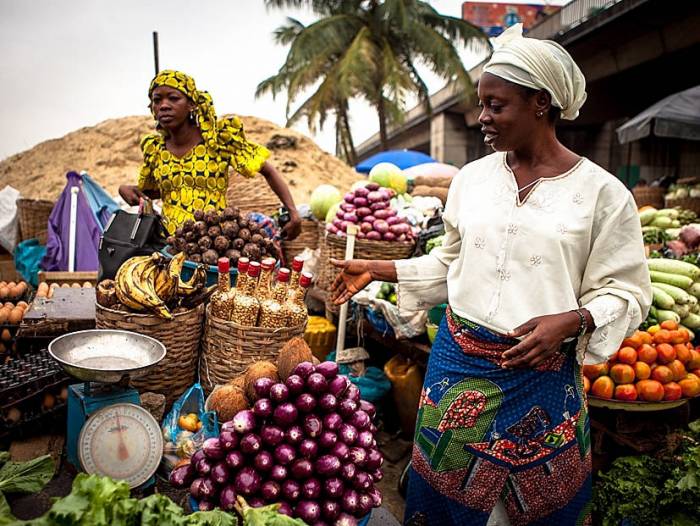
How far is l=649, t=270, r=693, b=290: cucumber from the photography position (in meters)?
3.35

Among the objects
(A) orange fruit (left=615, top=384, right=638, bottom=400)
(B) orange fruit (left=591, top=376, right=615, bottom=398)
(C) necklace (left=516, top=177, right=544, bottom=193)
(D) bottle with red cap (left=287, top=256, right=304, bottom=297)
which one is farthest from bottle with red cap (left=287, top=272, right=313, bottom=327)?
(A) orange fruit (left=615, top=384, right=638, bottom=400)

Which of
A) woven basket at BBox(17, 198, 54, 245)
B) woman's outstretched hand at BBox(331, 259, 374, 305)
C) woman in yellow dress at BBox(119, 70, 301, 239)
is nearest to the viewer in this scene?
woman's outstretched hand at BBox(331, 259, 374, 305)

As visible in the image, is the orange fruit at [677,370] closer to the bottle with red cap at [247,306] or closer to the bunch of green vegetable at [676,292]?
the bunch of green vegetable at [676,292]

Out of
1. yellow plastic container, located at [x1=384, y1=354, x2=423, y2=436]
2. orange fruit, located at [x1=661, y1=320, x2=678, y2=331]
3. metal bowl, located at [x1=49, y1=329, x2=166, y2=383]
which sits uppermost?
metal bowl, located at [x1=49, y1=329, x2=166, y2=383]

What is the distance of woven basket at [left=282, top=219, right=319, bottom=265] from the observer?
17.3ft

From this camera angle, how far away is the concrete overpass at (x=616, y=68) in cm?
1095

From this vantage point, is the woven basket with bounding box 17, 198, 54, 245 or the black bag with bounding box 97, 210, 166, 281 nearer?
the black bag with bounding box 97, 210, 166, 281

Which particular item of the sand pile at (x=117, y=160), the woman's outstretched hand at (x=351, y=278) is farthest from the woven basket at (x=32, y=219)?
the woman's outstretched hand at (x=351, y=278)

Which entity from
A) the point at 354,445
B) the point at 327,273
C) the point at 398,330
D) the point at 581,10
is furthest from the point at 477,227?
the point at 581,10

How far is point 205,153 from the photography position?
3604mm

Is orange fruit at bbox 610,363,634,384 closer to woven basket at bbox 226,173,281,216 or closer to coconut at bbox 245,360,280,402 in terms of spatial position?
coconut at bbox 245,360,280,402

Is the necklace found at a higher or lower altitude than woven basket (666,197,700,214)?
lower

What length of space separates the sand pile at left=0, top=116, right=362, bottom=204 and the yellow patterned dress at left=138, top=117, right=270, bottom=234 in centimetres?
663

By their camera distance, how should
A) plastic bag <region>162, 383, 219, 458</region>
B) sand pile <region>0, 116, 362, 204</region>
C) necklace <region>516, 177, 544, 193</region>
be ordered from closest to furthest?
1. necklace <region>516, 177, 544, 193</region>
2. plastic bag <region>162, 383, 219, 458</region>
3. sand pile <region>0, 116, 362, 204</region>
